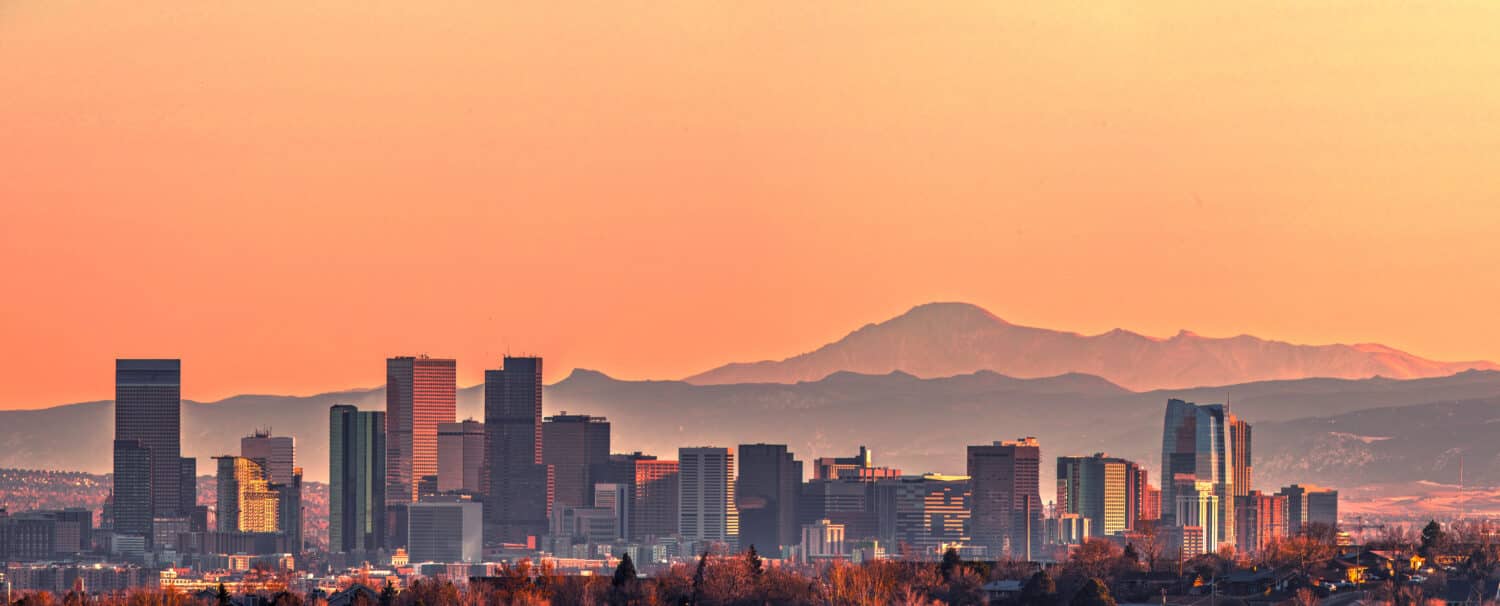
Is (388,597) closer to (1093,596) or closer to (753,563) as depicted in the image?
(753,563)

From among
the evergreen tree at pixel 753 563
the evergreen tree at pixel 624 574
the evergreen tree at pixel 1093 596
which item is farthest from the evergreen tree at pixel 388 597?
the evergreen tree at pixel 1093 596

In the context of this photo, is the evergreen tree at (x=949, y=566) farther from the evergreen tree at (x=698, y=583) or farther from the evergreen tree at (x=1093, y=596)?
the evergreen tree at (x=1093, y=596)

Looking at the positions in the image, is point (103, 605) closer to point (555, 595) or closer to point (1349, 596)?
point (555, 595)

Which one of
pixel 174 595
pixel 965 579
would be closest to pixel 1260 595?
pixel 965 579

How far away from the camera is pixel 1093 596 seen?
13900cm

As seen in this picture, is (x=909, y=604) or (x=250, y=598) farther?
(x=250, y=598)

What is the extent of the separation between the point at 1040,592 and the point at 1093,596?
11648mm

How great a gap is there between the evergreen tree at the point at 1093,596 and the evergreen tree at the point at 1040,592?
21.4 ft

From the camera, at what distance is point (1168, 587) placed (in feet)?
532

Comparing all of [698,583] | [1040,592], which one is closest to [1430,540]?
[1040,592]

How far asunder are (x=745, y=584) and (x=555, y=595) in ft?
36.9

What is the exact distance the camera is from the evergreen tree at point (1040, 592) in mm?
149375

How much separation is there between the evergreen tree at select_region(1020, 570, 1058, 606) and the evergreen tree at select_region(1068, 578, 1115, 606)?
6538mm

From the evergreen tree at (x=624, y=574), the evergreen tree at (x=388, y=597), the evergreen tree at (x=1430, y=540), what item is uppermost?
the evergreen tree at (x=1430, y=540)
